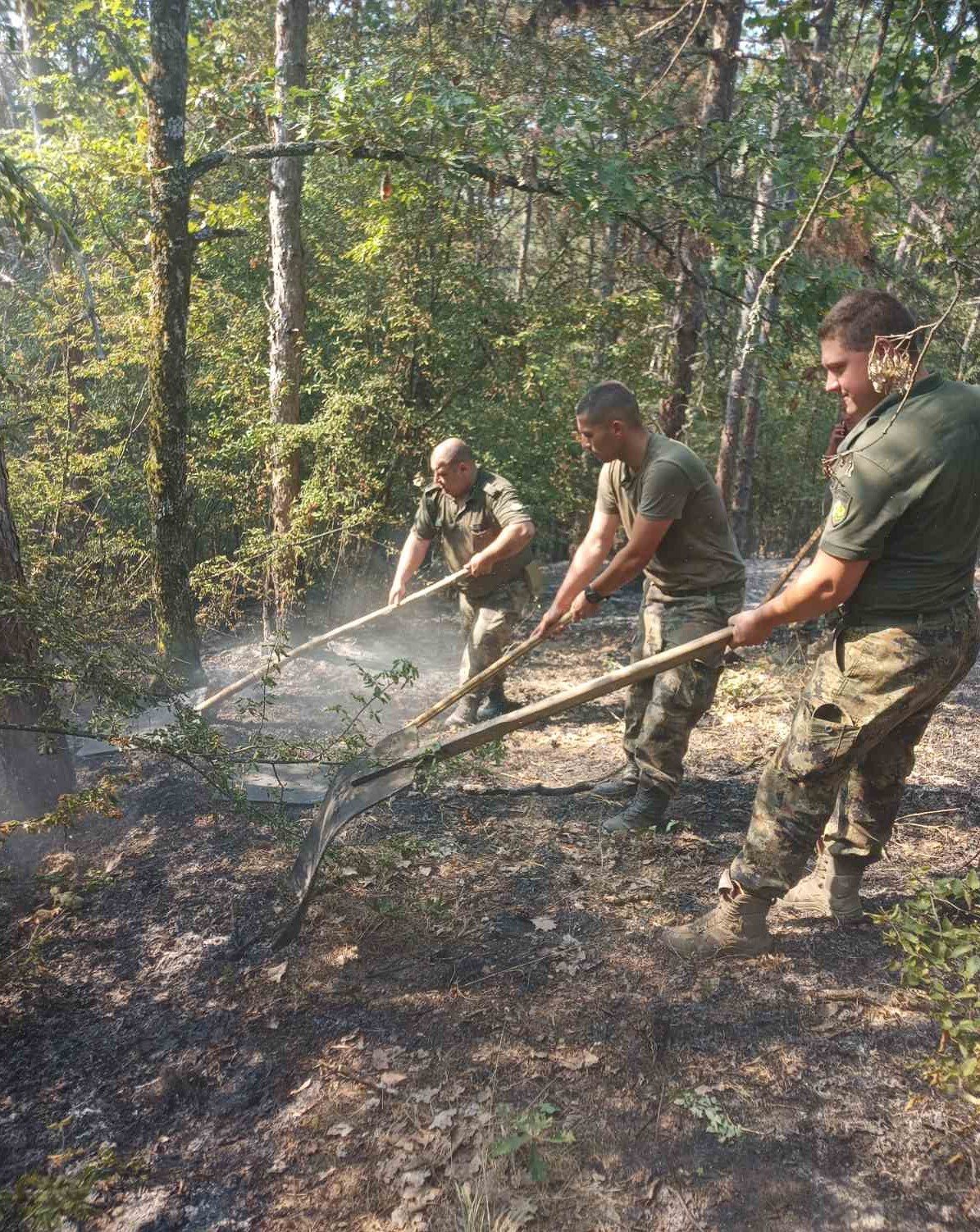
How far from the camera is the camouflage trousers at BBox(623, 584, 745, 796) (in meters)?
4.18

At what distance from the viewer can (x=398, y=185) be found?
703cm

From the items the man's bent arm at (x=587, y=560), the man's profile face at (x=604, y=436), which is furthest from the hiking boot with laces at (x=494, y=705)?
the man's profile face at (x=604, y=436)

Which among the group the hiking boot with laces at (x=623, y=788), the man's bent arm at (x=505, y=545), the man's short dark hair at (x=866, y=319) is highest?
the man's short dark hair at (x=866, y=319)

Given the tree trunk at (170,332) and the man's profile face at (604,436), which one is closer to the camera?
the man's profile face at (604,436)

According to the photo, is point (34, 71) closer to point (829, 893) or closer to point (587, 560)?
point (587, 560)

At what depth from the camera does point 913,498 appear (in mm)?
2645

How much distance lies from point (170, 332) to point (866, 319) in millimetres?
4955

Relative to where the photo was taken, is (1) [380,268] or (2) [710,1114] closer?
(2) [710,1114]

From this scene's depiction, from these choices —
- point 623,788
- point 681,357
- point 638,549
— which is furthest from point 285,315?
point 623,788

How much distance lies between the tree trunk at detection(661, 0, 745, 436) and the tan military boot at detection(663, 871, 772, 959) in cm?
506

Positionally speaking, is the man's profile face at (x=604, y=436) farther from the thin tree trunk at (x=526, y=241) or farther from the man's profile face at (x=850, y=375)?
the thin tree trunk at (x=526, y=241)

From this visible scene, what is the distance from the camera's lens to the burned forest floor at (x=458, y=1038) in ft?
7.71

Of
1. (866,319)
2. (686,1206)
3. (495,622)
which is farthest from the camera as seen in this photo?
(495,622)

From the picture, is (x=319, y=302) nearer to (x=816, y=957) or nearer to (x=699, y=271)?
(x=699, y=271)
